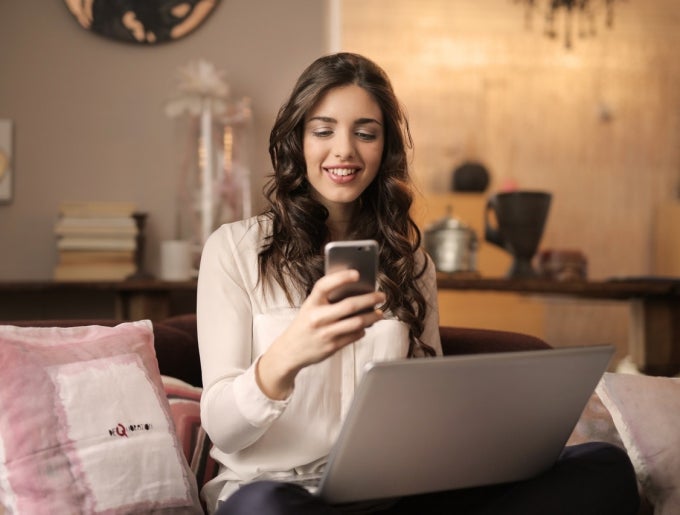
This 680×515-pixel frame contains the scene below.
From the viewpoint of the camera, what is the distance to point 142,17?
9.87 ft

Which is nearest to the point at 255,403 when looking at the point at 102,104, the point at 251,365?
the point at 251,365

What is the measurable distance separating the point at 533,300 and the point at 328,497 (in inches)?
126

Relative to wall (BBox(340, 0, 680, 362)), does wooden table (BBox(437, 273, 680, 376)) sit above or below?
below

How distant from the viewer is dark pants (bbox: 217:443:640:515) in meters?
1.31

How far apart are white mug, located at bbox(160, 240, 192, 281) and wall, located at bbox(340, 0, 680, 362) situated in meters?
3.16

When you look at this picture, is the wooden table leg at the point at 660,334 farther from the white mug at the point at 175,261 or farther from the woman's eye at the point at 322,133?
the woman's eye at the point at 322,133

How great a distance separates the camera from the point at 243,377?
48.4 inches

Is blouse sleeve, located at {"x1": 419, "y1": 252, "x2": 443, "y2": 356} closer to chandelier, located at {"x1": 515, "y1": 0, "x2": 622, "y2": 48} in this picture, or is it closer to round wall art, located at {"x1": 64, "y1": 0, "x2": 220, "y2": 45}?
round wall art, located at {"x1": 64, "y1": 0, "x2": 220, "y2": 45}

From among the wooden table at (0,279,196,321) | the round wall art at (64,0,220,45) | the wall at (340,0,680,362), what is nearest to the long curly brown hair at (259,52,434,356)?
the wooden table at (0,279,196,321)

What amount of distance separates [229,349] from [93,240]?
152 centimetres

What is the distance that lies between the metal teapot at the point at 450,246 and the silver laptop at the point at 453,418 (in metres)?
1.73

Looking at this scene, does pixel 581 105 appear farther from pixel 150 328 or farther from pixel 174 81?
pixel 150 328

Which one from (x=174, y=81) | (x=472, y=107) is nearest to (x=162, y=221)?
(x=174, y=81)

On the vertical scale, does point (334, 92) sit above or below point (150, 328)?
above
